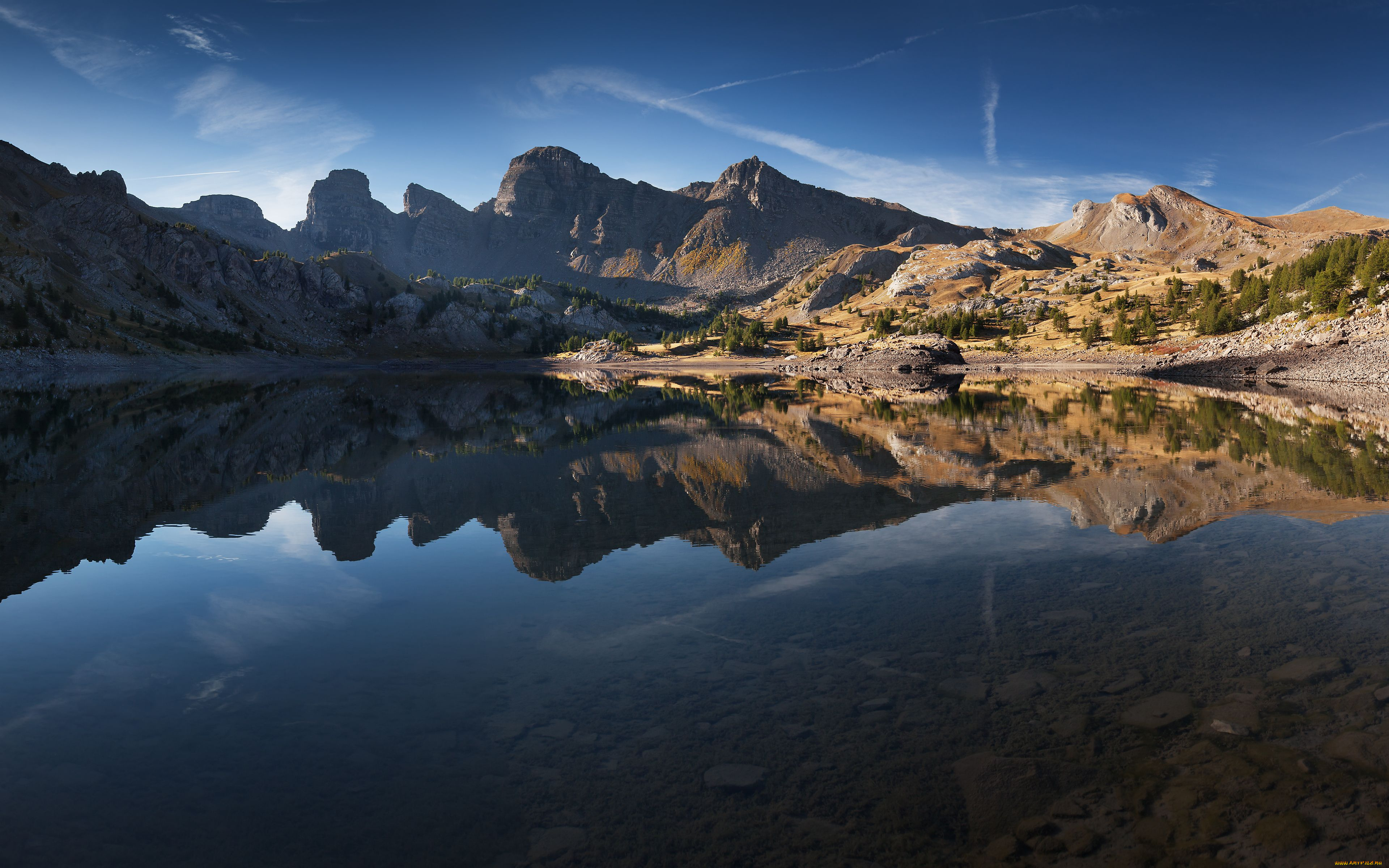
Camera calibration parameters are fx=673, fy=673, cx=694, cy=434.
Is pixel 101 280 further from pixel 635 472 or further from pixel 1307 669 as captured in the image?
pixel 1307 669

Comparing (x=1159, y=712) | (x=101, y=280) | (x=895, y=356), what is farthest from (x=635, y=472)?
(x=101, y=280)

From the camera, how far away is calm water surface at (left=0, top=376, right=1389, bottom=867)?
826cm

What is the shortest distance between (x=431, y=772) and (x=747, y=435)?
38073 millimetres

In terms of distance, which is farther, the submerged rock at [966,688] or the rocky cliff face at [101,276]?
the rocky cliff face at [101,276]

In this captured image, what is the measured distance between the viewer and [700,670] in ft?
41.1

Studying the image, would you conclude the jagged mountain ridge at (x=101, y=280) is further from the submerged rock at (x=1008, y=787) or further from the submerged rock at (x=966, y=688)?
the submerged rock at (x=1008, y=787)

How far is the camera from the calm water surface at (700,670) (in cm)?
826

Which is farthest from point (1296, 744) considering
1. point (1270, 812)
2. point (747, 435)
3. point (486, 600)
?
point (747, 435)

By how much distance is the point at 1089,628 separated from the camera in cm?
1382

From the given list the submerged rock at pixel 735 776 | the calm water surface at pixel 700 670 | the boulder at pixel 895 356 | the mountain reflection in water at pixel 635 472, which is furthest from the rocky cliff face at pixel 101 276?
the boulder at pixel 895 356

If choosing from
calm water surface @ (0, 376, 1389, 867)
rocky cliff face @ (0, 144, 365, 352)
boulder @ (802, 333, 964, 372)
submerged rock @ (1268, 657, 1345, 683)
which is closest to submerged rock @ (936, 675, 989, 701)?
calm water surface @ (0, 376, 1389, 867)

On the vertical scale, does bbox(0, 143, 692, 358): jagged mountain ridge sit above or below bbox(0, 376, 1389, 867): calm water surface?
above

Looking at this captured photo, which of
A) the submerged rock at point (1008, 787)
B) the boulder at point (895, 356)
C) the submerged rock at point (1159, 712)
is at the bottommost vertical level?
the submerged rock at point (1008, 787)

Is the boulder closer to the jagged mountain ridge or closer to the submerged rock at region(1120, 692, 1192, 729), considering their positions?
the submerged rock at region(1120, 692, 1192, 729)
